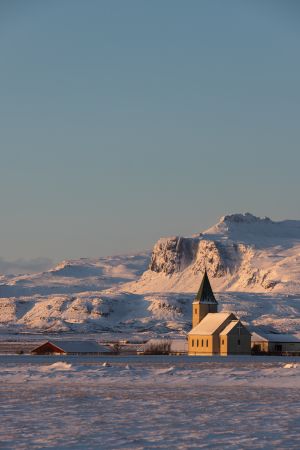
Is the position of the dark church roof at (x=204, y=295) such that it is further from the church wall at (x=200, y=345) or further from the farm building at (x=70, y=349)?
the farm building at (x=70, y=349)

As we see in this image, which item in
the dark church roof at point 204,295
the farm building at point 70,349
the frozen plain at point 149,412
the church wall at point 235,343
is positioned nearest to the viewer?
the frozen plain at point 149,412

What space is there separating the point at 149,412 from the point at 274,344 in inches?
4231

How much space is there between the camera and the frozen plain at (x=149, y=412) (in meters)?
34.8

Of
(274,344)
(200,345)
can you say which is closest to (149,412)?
(200,345)

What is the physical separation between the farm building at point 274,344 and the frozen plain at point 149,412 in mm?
81592

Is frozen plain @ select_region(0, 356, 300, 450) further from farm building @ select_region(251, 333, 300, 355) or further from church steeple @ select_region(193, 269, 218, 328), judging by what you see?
church steeple @ select_region(193, 269, 218, 328)

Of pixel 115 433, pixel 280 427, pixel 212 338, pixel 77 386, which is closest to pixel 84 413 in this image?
pixel 115 433

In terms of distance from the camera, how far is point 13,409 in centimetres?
4278

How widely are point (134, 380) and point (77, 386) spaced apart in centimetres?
623

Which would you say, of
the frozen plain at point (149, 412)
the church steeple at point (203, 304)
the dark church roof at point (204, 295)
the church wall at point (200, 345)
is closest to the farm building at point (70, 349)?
the church wall at point (200, 345)

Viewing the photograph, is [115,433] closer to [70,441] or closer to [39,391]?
[70,441]

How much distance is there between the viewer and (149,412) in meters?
42.2

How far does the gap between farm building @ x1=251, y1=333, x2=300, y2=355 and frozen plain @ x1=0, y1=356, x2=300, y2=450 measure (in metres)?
81.6

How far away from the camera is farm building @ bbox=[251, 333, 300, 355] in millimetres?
145375
